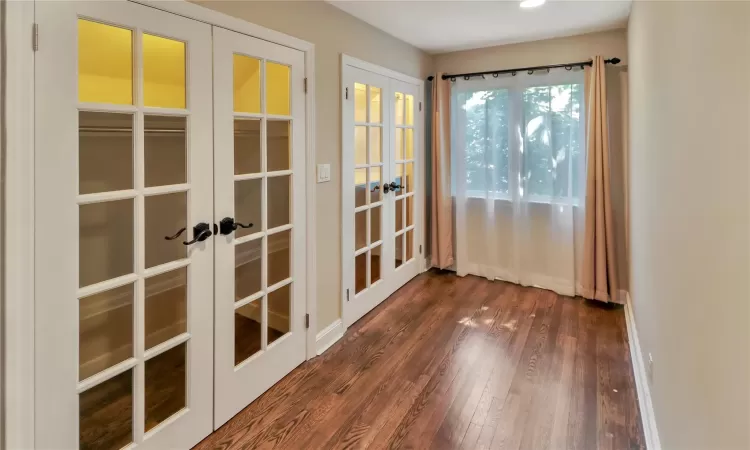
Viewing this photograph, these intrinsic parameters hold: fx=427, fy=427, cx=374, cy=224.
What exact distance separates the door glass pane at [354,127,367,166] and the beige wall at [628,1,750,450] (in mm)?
1928

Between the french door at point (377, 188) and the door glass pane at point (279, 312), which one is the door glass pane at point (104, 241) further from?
the french door at point (377, 188)

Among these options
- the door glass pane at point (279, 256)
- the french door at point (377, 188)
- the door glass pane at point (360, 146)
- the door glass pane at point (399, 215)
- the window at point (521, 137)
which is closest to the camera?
the door glass pane at point (279, 256)

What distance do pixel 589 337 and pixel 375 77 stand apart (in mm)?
2558

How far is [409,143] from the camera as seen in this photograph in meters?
4.18

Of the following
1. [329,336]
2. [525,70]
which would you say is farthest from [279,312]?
[525,70]

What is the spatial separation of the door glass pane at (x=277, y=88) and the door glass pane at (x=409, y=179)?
6.03 ft

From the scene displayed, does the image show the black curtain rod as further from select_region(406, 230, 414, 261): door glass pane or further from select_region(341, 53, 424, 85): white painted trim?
select_region(406, 230, 414, 261): door glass pane

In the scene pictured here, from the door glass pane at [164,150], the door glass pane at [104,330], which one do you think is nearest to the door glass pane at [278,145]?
the door glass pane at [164,150]

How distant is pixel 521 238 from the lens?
4176mm

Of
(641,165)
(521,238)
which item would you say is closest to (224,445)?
(641,165)

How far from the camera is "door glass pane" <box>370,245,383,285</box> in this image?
3.63 m

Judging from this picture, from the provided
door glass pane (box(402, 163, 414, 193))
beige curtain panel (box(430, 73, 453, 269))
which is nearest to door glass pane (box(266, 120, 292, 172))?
door glass pane (box(402, 163, 414, 193))

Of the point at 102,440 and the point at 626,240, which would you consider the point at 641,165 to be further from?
the point at 102,440

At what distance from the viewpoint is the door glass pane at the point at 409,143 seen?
413 centimetres
